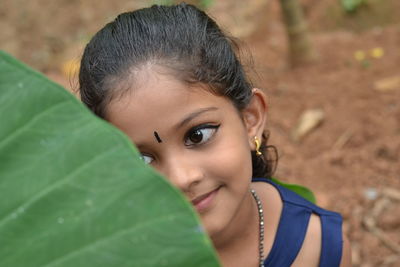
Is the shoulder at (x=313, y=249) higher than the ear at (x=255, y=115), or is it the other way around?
the ear at (x=255, y=115)

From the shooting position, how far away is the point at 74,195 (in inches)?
21.0

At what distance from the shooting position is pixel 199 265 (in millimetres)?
488

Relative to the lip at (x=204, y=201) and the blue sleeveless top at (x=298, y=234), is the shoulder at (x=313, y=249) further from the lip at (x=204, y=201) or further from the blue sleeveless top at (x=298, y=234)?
the lip at (x=204, y=201)

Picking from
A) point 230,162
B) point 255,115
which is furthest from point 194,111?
point 255,115

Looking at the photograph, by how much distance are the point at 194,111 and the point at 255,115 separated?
0.92ft

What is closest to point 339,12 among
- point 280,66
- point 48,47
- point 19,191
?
point 280,66

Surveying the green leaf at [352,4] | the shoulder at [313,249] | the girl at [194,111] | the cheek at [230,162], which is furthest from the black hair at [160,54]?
the green leaf at [352,4]

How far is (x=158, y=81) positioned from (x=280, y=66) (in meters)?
2.51

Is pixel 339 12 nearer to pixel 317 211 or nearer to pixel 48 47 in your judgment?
pixel 48 47

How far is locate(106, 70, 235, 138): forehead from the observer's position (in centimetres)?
98

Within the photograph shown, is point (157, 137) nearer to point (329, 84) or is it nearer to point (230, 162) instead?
point (230, 162)

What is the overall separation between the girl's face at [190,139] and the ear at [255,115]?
0.44 feet

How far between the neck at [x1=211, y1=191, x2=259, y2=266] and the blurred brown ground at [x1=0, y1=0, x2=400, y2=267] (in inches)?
15.2

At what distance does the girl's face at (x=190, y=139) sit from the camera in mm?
977
